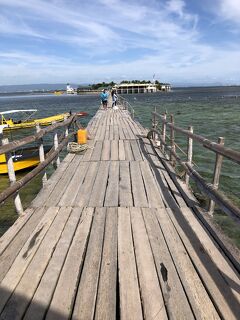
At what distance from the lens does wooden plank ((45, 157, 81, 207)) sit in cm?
547

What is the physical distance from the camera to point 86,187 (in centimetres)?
625

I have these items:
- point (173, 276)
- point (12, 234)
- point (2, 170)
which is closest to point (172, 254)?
point (173, 276)

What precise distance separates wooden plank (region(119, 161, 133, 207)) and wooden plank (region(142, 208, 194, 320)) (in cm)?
99

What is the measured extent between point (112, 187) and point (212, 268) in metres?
3.20

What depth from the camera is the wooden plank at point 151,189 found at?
5328 millimetres

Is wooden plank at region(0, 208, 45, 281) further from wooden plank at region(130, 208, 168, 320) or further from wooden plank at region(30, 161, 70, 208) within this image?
wooden plank at region(130, 208, 168, 320)

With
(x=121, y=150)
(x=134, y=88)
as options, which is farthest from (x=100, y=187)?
(x=134, y=88)

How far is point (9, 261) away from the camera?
3.59 meters

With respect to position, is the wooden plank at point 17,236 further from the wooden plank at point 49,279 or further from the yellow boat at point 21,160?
the yellow boat at point 21,160

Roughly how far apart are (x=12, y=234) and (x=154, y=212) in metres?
2.37

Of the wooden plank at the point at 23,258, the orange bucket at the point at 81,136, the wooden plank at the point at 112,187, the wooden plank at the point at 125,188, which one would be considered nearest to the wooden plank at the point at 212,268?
the wooden plank at the point at 125,188

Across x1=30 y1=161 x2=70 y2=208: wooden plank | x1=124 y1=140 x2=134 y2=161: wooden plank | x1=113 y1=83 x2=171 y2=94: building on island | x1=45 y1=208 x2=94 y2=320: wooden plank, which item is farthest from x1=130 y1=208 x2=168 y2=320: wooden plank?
x1=113 y1=83 x2=171 y2=94: building on island

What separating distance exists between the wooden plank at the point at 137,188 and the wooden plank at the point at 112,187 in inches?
14.9

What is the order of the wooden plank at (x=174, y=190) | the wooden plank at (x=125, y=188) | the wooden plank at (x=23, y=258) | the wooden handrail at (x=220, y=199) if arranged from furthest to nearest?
the wooden plank at (x=125, y=188) < the wooden plank at (x=174, y=190) < the wooden handrail at (x=220, y=199) < the wooden plank at (x=23, y=258)
